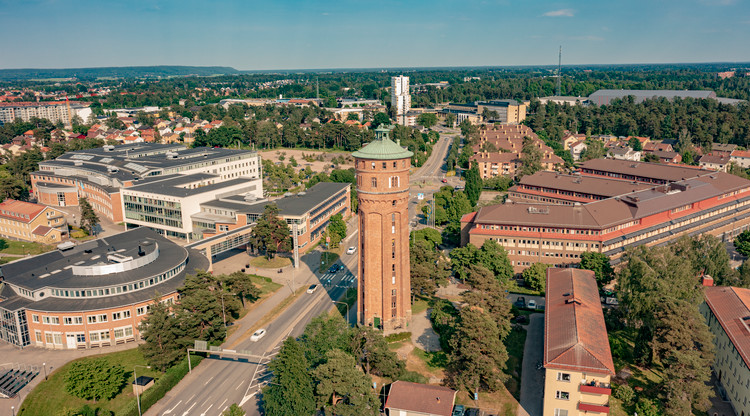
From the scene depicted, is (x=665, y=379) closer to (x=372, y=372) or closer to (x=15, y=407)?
(x=372, y=372)

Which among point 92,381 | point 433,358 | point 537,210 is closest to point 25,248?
point 92,381

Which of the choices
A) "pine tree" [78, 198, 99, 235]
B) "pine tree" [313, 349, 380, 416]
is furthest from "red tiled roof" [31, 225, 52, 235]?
"pine tree" [313, 349, 380, 416]

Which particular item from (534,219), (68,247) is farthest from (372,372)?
(68,247)

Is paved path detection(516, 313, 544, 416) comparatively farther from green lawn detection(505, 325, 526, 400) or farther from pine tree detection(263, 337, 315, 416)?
pine tree detection(263, 337, 315, 416)

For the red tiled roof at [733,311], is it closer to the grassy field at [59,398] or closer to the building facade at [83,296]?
the grassy field at [59,398]

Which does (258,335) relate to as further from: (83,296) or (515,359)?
(515,359)

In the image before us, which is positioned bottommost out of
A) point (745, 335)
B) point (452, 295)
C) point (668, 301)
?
point (452, 295)
